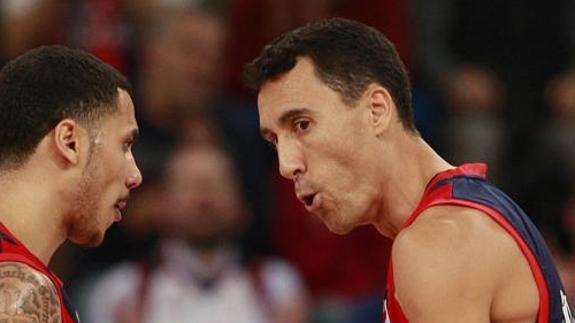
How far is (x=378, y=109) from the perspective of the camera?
5.18 meters

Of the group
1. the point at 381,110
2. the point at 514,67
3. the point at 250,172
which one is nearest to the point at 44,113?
the point at 381,110

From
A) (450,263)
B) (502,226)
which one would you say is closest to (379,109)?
(502,226)

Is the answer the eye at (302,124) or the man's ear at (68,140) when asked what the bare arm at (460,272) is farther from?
the man's ear at (68,140)

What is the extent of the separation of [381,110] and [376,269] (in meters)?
3.83

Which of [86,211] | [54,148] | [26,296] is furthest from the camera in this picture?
[86,211]

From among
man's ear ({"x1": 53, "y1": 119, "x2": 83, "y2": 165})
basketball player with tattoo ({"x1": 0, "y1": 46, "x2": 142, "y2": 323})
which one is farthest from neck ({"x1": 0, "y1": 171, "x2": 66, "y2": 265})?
man's ear ({"x1": 53, "y1": 119, "x2": 83, "y2": 165})

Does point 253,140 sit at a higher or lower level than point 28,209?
lower

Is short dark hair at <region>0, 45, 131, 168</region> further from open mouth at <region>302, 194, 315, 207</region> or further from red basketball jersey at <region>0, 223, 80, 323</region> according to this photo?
open mouth at <region>302, 194, 315, 207</region>

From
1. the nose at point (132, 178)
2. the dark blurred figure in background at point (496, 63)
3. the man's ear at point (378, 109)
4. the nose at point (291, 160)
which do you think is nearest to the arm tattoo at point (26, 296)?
the nose at point (132, 178)

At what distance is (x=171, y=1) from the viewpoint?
9.66 m

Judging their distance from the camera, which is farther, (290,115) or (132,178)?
(132,178)

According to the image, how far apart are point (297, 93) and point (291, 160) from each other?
26 cm

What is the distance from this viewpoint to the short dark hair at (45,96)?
4.94 meters

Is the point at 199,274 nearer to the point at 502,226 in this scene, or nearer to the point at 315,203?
the point at 315,203
